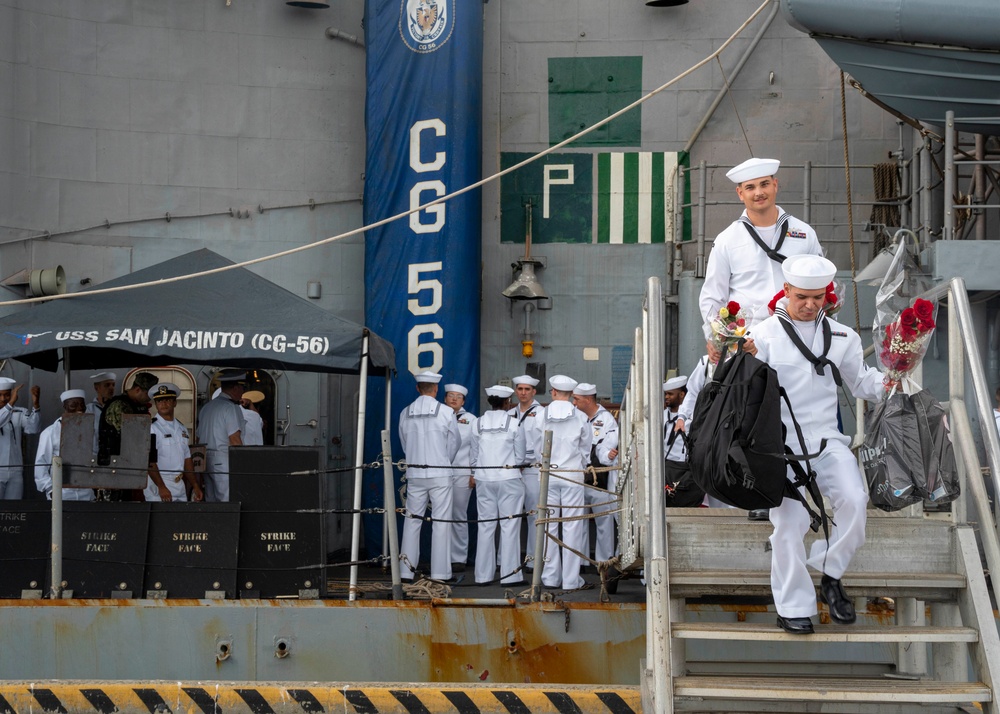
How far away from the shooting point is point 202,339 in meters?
8.85

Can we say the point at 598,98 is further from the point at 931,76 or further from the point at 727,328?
the point at 727,328

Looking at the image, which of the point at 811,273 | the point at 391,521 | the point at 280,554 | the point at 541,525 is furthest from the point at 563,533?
the point at 811,273

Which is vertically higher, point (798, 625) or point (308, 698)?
point (798, 625)

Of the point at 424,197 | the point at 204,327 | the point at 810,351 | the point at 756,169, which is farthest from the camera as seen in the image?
the point at 424,197

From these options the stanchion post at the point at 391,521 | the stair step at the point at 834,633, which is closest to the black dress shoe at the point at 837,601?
the stair step at the point at 834,633

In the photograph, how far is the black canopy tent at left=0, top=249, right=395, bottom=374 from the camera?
8781mm

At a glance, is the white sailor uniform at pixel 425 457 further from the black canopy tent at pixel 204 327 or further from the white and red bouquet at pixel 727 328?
the white and red bouquet at pixel 727 328

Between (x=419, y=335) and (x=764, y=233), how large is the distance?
19.1 ft

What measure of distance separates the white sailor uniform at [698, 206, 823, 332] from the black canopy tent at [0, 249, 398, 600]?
3.27 metres

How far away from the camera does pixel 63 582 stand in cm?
864

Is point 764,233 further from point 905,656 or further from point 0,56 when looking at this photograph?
point 0,56

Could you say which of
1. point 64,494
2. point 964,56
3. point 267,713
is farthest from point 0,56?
point 964,56

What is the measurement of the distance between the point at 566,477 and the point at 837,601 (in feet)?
15.3

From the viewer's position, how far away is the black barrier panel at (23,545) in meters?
8.70
